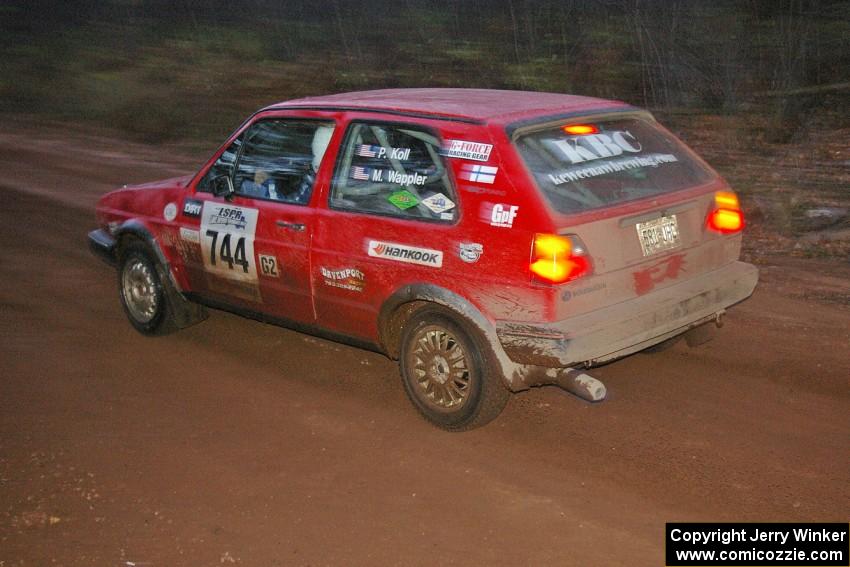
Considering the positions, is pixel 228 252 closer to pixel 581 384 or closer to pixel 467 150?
pixel 467 150

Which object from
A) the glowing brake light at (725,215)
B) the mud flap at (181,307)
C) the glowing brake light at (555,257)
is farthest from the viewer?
the mud flap at (181,307)

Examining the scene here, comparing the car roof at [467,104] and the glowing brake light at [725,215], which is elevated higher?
the car roof at [467,104]

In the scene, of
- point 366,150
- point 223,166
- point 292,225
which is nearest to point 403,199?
point 366,150

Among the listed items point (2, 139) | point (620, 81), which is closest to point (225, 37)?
point (2, 139)

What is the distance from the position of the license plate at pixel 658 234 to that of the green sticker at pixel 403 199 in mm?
1141

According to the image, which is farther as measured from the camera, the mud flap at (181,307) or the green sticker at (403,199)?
the mud flap at (181,307)

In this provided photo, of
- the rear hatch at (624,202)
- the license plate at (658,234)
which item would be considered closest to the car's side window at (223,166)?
the rear hatch at (624,202)

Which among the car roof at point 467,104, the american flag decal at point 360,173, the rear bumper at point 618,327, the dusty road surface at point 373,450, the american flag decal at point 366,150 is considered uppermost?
the car roof at point 467,104

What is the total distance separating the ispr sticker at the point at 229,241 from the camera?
19.7 ft

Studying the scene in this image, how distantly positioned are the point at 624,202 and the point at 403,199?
44.6 inches

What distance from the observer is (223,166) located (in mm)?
6305

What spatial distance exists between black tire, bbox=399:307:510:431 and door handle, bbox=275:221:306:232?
91 cm

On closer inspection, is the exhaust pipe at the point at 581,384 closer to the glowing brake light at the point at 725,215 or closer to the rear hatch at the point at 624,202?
the rear hatch at the point at 624,202

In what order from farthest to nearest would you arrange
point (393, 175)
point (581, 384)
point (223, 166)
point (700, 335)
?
point (223, 166)
point (700, 335)
point (393, 175)
point (581, 384)
